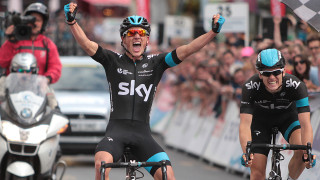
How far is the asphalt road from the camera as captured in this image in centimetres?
1434

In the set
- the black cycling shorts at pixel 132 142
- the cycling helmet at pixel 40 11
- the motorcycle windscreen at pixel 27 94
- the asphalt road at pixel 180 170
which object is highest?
the cycling helmet at pixel 40 11

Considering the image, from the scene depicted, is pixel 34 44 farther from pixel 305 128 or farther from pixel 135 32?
pixel 305 128

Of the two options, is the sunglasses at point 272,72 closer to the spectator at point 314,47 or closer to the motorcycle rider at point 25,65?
the motorcycle rider at point 25,65

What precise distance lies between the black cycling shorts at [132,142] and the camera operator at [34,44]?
3.38 meters

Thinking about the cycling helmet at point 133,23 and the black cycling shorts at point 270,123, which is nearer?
the cycling helmet at point 133,23

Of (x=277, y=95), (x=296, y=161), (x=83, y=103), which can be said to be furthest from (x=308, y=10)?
(x=83, y=103)

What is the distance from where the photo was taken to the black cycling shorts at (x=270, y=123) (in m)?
9.25

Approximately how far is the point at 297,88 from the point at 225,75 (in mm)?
8692

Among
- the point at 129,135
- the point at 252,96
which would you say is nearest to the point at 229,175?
the point at 252,96

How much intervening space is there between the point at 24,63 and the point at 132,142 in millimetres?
3276

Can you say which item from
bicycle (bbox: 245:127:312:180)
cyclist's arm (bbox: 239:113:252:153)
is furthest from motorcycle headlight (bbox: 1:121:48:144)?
bicycle (bbox: 245:127:312:180)

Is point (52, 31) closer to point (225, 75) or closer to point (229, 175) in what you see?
point (225, 75)

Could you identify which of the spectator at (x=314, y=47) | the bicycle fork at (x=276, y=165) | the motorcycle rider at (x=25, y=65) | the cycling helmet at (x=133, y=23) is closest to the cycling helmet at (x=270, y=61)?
the bicycle fork at (x=276, y=165)

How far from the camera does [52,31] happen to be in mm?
30375
